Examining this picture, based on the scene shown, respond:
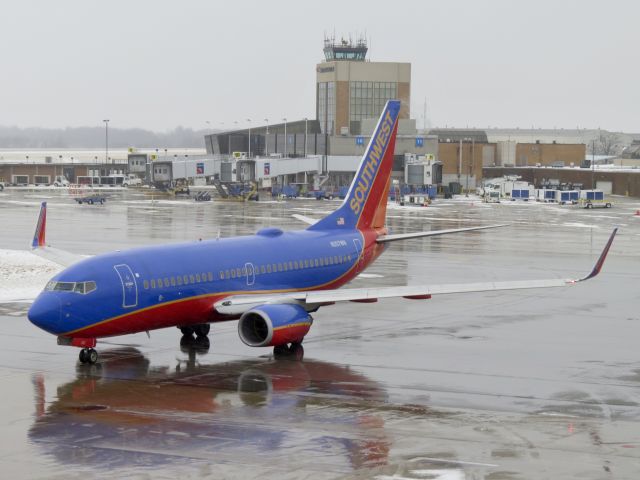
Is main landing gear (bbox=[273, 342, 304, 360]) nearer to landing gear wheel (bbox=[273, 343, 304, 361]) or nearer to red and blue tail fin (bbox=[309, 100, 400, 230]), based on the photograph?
landing gear wheel (bbox=[273, 343, 304, 361])

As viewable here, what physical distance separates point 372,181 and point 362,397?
717 inches

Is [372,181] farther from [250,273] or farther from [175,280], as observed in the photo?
[175,280]

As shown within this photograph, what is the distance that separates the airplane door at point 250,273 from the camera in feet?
132

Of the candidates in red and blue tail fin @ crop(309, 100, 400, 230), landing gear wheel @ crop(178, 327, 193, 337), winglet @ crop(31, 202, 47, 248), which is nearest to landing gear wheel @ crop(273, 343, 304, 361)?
landing gear wheel @ crop(178, 327, 193, 337)

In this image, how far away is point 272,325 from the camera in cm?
3659

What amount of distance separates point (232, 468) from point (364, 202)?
1005 inches

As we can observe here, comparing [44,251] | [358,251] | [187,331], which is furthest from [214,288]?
[44,251]

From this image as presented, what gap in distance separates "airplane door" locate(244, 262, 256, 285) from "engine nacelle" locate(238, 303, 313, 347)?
2466 millimetres

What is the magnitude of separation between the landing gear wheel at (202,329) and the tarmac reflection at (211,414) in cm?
313

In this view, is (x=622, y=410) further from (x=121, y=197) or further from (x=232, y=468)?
(x=121, y=197)

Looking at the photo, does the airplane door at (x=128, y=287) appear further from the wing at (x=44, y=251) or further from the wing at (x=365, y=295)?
the wing at (x=44, y=251)

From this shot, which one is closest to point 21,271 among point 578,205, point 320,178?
point 578,205

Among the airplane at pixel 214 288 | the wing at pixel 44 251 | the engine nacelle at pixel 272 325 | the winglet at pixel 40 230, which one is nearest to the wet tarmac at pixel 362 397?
the engine nacelle at pixel 272 325

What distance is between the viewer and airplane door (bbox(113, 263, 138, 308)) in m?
35.6
